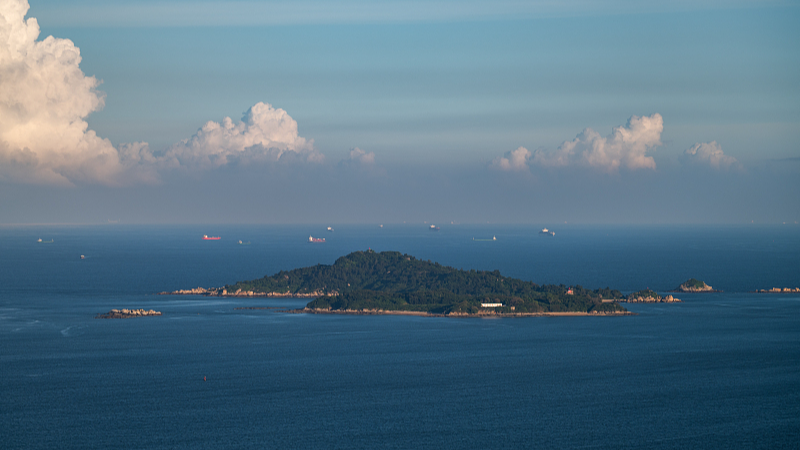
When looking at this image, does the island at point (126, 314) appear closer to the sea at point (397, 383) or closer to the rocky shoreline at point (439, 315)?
the sea at point (397, 383)

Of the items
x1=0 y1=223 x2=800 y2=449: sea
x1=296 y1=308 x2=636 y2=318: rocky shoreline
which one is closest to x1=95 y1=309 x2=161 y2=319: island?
x1=0 y1=223 x2=800 y2=449: sea

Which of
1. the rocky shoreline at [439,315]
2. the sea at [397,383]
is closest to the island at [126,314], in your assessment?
the sea at [397,383]

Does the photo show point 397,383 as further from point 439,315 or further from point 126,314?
point 126,314

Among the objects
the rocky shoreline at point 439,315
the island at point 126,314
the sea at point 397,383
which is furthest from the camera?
the rocky shoreline at point 439,315

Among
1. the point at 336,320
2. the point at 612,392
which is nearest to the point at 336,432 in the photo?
the point at 612,392

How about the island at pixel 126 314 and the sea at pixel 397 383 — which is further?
the island at pixel 126 314

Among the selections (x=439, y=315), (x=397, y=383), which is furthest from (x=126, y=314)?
(x=397, y=383)

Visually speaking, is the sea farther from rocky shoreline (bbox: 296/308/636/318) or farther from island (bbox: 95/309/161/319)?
rocky shoreline (bbox: 296/308/636/318)

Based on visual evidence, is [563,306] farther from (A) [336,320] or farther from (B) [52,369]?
(B) [52,369]
